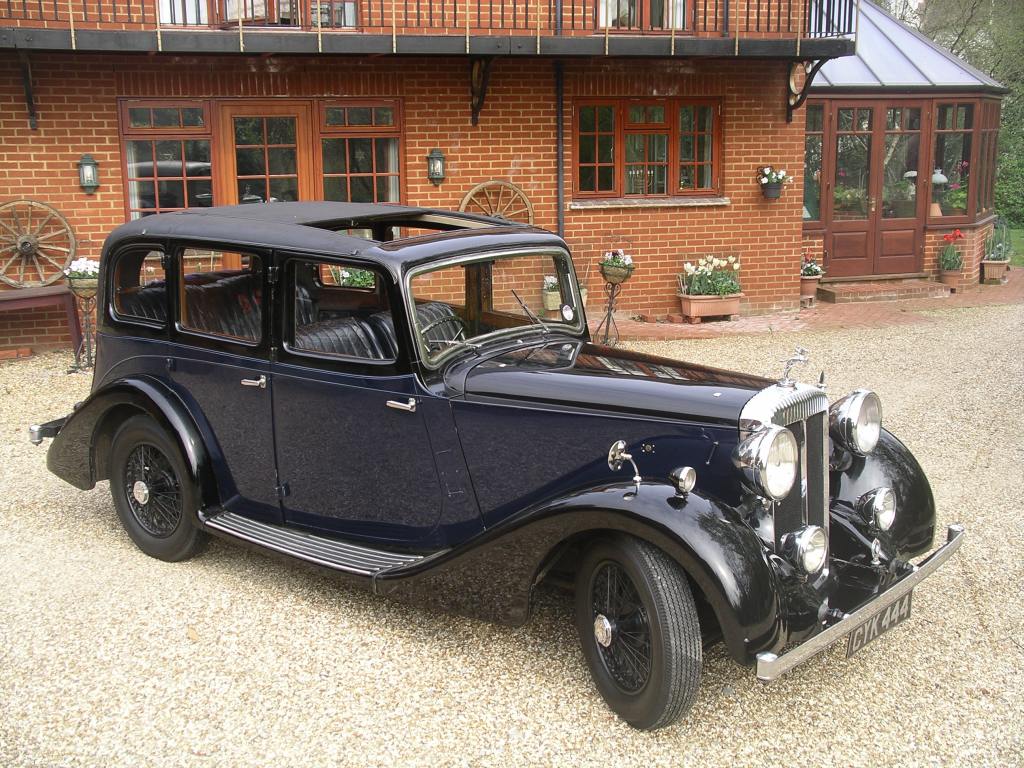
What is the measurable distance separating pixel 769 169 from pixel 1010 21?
15.4 m

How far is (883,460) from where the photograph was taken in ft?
14.9

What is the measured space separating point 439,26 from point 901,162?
23.6 ft

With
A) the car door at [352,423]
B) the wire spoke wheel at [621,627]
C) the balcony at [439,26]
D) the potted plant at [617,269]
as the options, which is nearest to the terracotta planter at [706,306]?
the potted plant at [617,269]

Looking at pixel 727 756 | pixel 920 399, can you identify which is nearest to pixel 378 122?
pixel 920 399

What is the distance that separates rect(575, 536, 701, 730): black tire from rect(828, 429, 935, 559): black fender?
1.02 m

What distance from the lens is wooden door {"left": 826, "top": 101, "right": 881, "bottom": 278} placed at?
14219 millimetres

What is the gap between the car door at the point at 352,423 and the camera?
4.43 meters

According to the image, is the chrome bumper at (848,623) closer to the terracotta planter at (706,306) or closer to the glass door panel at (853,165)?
the terracotta planter at (706,306)

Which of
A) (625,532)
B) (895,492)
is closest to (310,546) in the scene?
(625,532)

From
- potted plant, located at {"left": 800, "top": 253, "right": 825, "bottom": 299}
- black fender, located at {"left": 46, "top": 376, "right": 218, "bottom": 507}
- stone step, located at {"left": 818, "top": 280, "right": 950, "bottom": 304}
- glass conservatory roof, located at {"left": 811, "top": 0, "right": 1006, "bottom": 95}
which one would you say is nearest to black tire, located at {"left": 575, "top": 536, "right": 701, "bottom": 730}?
black fender, located at {"left": 46, "top": 376, "right": 218, "bottom": 507}

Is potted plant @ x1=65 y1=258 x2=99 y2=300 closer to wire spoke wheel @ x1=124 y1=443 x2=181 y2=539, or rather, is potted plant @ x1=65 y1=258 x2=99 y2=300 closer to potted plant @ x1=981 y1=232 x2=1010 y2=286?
wire spoke wheel @ x1=124 y1=443 x2=181 y2=539

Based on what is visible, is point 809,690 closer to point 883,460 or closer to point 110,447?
point 883,460

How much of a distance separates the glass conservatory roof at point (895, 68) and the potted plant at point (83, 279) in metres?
9.39

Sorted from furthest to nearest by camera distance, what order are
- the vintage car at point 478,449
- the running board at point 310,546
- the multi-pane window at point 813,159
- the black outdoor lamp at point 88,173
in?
the multi-pane window at point 813,159, the black outdoor lamp at point 88,173, the running board at point 310,546, the vintage car at point 478,449
